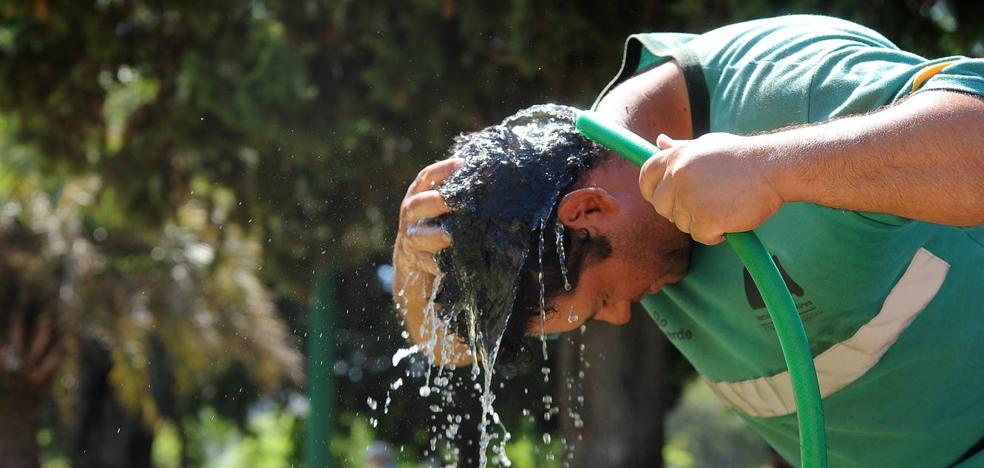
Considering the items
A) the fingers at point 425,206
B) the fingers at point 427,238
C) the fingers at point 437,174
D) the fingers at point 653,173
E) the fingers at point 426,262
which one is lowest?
the fingers at point 653,173

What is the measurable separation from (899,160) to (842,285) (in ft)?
1.72

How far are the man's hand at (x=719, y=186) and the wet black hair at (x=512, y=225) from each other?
51 centimetres

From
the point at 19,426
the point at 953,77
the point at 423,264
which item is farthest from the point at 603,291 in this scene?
the point at 19,426

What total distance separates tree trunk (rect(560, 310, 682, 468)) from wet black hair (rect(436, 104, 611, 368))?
4.26 meters

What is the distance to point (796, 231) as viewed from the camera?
214 centimetres

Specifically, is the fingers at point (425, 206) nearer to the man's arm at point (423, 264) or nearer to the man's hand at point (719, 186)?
the man's arm at point (423, 264)

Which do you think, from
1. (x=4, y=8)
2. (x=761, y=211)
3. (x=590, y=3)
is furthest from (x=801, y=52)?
(x=4, y=8)

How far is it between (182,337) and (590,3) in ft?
18.9

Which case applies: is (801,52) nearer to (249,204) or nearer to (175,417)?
(249,204)

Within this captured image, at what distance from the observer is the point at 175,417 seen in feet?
55.2

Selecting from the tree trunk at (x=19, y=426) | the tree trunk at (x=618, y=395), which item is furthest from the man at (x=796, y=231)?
the tree trunk at (x=19, y=426)

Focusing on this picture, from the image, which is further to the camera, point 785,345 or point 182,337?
point 182,337

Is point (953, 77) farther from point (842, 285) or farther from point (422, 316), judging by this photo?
point (422, 316)

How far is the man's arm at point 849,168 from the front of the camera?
66.5 inches
